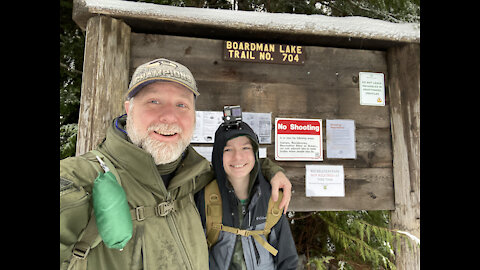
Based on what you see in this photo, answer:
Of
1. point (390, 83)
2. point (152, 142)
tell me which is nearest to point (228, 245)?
point (152, 142)

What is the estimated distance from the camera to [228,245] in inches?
90.8

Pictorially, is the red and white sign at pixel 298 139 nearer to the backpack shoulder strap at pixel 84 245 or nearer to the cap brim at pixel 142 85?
the cap brim at pixel 142 85

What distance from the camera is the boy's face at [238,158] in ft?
7.98

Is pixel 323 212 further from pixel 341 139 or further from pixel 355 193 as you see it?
pixel 341 139

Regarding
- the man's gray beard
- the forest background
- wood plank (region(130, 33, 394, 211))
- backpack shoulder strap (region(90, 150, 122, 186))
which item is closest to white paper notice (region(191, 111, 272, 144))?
wood plank (region(130, 33, 394, 211))

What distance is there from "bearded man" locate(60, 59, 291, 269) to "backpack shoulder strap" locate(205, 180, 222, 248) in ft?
0.56

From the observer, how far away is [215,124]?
135 inches

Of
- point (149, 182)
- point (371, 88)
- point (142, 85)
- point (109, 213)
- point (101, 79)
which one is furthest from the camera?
point (371, 88)

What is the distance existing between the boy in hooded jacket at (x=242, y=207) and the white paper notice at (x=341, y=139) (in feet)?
4.59

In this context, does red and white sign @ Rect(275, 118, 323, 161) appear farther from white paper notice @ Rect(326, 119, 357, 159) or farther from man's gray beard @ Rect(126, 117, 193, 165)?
man's gray beard @ Rect(126, 117, 193, 165)

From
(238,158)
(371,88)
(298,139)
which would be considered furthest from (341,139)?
(238,158)

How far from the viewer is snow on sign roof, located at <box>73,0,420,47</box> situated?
310 cm

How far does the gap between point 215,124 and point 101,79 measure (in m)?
1.29

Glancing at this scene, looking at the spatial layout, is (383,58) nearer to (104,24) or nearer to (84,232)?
(104,24)
